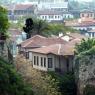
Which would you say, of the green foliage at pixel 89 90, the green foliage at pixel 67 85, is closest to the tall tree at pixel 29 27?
the green foliage at pixel 67 85

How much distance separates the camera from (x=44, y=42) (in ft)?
151

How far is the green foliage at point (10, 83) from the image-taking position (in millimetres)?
25672

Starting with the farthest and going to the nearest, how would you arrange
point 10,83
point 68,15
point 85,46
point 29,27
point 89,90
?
point 68,15 < point 29,27 < point 85,46 < point 89,90 < point 10,83

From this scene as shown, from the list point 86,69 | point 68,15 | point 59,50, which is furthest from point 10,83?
point 68,15

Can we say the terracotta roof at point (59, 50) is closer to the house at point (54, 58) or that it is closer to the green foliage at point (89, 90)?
the house at point (54, 58)

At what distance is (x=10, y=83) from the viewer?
2634 centimetres

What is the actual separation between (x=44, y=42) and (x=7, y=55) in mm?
15159

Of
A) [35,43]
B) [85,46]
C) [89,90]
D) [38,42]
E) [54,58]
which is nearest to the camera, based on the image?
[89,90]

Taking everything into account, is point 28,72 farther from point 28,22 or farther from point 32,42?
point 28,22

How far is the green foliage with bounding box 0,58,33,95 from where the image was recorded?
25672 millimetres

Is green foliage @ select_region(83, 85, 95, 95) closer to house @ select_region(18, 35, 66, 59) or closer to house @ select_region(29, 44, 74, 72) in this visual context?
house @ select_region(29, 44, 74, 72)

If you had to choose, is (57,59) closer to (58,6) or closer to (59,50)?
(59,50)

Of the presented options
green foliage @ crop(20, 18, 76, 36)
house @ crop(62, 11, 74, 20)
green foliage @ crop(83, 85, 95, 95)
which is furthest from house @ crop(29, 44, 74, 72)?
house @ crop(62, 11, 74, 20)

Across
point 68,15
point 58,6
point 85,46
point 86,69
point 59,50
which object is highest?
point 85,46
